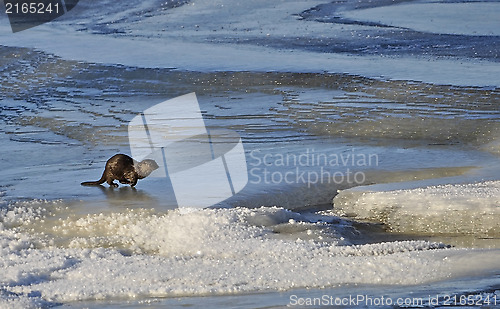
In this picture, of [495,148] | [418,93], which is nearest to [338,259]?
[495,148]

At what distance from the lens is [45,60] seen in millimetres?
12672

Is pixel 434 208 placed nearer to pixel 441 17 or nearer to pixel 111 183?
pixel 111 183

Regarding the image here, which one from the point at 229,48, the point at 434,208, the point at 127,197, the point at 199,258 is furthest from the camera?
the point at 229,48

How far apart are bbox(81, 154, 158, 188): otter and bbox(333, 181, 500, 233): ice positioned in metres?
1.36

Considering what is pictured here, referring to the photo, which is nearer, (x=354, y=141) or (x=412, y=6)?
(x=354, y=141)

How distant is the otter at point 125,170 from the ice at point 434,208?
1362 millimetres

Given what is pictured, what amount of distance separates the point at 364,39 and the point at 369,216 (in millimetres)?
7814

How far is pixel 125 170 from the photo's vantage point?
5.75 meters

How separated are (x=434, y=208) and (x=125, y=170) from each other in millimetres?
2105

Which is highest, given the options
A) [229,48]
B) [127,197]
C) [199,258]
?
[199,258]

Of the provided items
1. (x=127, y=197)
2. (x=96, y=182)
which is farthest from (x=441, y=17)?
(x=127, y=197)

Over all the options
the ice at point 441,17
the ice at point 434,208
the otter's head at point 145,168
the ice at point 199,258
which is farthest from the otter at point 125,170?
the ice at point 441,17

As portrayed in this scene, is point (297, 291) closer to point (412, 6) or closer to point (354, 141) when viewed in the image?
point (354, 141)

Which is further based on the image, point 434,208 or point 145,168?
point 145,168
